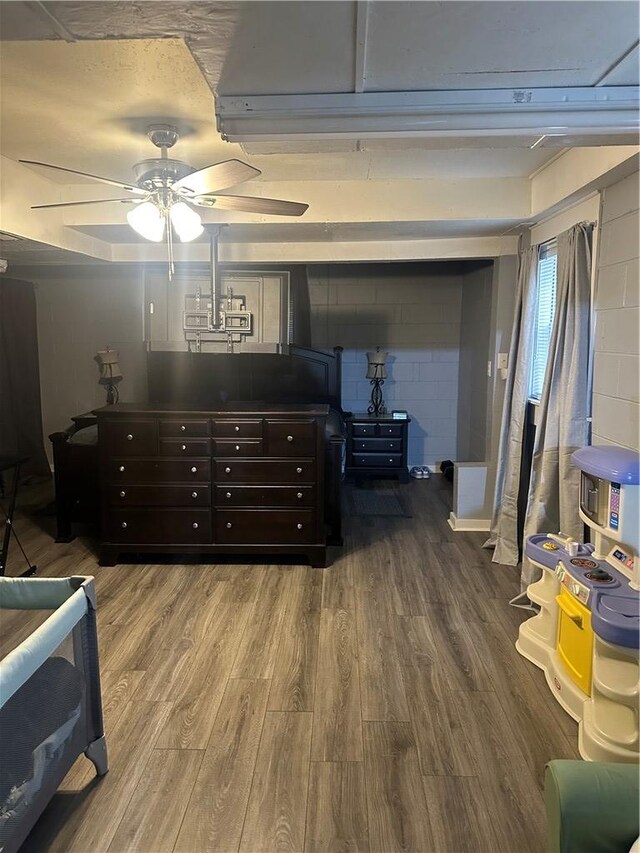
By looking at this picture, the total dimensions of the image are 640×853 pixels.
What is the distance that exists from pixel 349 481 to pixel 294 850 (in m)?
4.09

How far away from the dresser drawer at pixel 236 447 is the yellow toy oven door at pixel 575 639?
1.94 meters

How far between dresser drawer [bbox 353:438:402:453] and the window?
2013mm

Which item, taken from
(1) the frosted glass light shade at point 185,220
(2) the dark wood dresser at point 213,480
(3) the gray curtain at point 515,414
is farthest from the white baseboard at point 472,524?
(1) the frosted glass light shade at point 185,220

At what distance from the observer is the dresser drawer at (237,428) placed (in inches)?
138

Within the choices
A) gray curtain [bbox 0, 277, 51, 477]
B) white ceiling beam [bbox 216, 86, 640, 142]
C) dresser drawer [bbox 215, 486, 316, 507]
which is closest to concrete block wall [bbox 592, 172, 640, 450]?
white ceiling beam [bbox 216, 86, 640, 142]

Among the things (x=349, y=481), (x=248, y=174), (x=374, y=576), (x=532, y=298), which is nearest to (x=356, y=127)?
(x=248, y=174)

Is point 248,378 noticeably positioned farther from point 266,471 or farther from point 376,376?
point 266,471

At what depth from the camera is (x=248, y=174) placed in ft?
7.32

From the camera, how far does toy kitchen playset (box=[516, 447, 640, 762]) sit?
1897 millimetres

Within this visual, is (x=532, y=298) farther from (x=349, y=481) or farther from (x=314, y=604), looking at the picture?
(x=349, y=481)

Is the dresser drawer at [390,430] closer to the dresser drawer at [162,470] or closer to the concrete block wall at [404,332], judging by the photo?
the concrete block wall at [404,332]

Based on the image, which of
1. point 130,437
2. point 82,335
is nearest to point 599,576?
point 130,437

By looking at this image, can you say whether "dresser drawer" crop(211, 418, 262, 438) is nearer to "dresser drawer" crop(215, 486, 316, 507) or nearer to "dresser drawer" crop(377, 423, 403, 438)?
"dresser drawer" crop(215, 486, 316, 507)

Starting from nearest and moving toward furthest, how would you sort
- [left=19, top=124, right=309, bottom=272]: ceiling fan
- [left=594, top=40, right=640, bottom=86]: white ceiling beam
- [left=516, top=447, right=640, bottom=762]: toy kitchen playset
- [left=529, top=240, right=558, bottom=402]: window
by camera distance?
[left=594, top=40, right=640, bottom=86]: white ceiling beam → [left=516, top=447, right=640, bottom=762]: toy kitchen playset → [left=19, top=124, right=309, bottom=272]: ceiling fan → [left=529, top=240, right=558, bottom=402]: window
